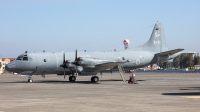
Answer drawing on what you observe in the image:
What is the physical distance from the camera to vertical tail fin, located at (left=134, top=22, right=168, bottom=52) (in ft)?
167

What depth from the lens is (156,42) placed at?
51219 millimetres

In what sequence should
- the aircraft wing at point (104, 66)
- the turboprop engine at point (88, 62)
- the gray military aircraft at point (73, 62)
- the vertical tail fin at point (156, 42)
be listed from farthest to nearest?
the vertical tail fin at point (156, 42) → the turboprop engine at point (88, 62) → the gray military aircraft at point (73, 62) → the aircraft wing at point (104, 66)

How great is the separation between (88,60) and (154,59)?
1097 cm

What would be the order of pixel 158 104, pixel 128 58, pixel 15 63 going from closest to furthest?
pixel 158 104 < pixel 15 63 < pixel 128 58

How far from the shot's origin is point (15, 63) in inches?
1677

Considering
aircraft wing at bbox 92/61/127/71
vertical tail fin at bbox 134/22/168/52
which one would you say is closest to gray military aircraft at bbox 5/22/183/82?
aircraft wing at bbox 92/61/127/71

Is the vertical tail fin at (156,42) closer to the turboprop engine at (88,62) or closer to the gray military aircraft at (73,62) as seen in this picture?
the gray military aircraft at (73,62)

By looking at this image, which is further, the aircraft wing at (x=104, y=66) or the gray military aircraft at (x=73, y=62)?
the gray military aircraft at (x=73, y=62)

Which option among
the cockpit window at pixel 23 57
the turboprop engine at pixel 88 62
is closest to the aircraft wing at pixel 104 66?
the turboprop engine at pixel 88 62

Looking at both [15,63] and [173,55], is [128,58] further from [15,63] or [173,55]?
[15,63]

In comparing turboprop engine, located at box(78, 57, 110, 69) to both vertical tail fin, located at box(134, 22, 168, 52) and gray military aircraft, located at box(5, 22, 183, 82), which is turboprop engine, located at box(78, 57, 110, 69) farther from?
vertical tail fin, located at box(134, 22, 168, 52)

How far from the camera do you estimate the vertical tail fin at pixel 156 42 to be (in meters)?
50.9

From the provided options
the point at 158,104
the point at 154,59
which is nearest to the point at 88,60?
the point at 154,59

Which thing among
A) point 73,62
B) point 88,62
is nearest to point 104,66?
point 88,62
